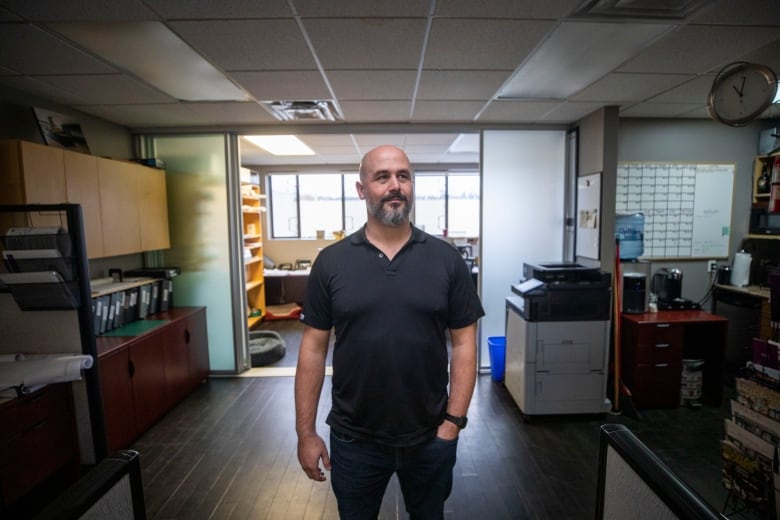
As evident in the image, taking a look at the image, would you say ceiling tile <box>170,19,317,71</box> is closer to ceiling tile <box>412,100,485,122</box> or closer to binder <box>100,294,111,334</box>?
ceiling tile <box>412,100,485,122</box>

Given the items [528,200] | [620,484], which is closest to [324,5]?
[620,484]

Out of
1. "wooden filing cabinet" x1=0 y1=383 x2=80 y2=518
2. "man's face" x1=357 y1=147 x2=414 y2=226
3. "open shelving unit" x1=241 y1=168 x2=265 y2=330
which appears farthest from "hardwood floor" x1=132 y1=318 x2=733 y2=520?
"open shelving unit" x1=241 y1=168 x2=265 y2=330

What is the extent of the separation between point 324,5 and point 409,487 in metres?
1.89

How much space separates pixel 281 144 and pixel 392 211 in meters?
4.07

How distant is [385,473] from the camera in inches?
53.1

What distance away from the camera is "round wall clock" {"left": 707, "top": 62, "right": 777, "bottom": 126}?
6.82ft

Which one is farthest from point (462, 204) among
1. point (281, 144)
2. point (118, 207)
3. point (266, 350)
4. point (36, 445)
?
point (36, 445)

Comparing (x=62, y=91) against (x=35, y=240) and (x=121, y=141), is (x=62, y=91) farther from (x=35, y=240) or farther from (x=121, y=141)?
(x=35, y=240)

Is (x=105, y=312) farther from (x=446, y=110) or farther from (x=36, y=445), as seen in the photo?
(x=446, y=110)

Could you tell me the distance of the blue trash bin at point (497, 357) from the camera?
354cm

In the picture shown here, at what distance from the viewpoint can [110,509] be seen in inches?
30.1

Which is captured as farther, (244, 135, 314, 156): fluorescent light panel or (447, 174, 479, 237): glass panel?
(447, 174, 479, 237): glass panel

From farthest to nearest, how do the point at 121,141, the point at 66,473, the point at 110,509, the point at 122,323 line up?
the point at 121,141 < the point at 122,323 < the point at 66,473 < the point at 110,509

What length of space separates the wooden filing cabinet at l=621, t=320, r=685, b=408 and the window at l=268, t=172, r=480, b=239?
442cm
